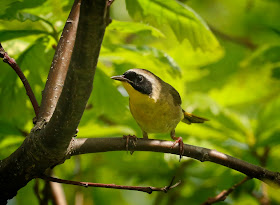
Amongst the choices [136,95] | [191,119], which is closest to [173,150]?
[136,95]

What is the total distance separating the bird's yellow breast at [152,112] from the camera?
3.25 metres

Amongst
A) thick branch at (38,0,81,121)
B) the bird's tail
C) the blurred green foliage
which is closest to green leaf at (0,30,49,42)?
the blurred green foliage

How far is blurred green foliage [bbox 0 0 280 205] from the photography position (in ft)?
8.68

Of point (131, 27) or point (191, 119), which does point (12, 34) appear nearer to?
point (131, 27)

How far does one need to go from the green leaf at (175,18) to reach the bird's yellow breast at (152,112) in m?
0.73

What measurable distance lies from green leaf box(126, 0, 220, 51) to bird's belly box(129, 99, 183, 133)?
74 cm

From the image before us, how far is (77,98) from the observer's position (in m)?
1.53

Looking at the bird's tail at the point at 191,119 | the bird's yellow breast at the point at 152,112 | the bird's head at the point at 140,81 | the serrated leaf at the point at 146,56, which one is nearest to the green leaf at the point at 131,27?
the serrated leaf at the point at 146,56

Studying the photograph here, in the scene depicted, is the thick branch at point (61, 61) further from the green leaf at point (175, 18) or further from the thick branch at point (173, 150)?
the green leaf at point (175, 18)

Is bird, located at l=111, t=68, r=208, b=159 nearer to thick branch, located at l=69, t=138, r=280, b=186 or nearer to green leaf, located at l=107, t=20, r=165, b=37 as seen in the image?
green leaf, located at l=107, t=20, r=165, b=37

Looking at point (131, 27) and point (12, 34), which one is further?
point (131, 27)

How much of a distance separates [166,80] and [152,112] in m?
0.27

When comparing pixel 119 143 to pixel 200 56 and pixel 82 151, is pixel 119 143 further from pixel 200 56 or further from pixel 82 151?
pixel 200 56

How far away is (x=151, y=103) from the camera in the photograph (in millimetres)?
3293
